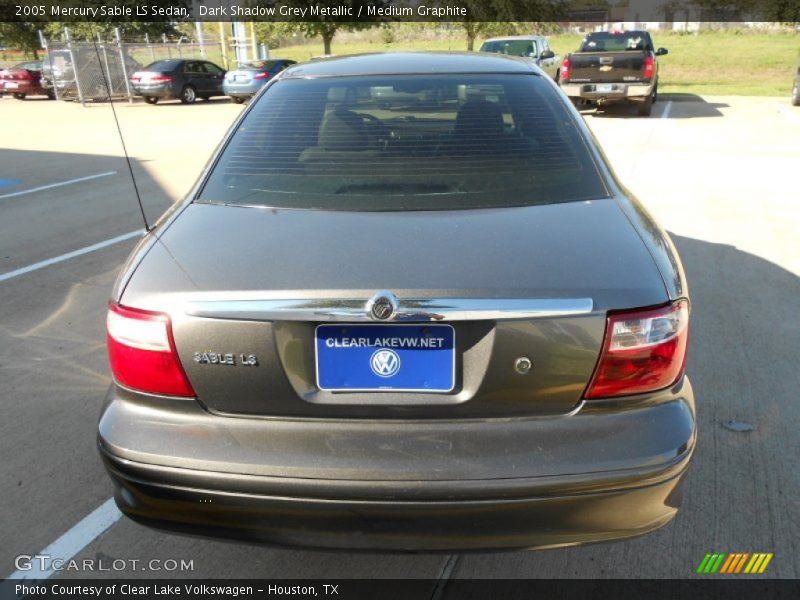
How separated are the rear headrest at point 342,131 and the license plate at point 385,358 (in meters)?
1.16

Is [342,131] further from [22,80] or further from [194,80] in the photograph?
[22,80]

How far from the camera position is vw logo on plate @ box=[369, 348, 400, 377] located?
1926mm

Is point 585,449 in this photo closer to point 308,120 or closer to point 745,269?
point 308,120

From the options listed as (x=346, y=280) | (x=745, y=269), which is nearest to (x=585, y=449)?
(x=346, y=280)

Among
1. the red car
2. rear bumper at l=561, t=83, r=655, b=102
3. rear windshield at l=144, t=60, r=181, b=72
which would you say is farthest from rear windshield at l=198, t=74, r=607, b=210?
the red car

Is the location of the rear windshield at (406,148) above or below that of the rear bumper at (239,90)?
above

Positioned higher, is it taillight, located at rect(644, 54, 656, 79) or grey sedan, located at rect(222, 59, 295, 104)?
taillight, located at rect(644, 54, 656, 79)

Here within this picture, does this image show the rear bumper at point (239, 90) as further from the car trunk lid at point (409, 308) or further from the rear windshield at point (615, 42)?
the car trunk lid at point (409, 308)

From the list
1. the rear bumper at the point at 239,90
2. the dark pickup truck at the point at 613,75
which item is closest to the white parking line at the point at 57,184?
the dark pickup truck at the point at 613,75

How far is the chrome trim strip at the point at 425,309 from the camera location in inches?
73.4

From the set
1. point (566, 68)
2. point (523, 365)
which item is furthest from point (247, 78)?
point (523, 365)

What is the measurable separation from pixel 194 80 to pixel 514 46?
11.1 m

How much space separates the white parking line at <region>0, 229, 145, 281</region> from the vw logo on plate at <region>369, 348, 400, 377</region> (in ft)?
15.5

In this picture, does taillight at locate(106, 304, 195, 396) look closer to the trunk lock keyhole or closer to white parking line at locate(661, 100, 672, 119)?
the trunk lock keyhole
